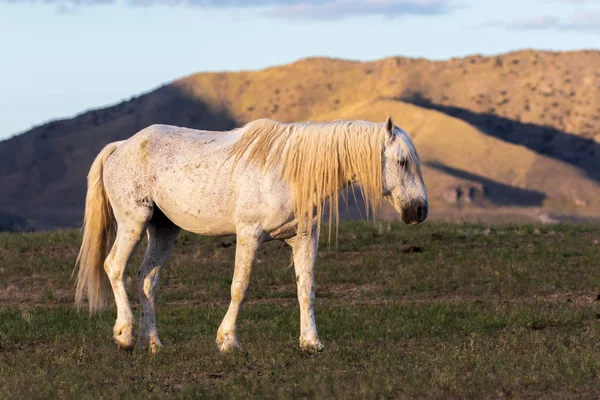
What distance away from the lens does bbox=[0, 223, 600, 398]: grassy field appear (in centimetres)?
783

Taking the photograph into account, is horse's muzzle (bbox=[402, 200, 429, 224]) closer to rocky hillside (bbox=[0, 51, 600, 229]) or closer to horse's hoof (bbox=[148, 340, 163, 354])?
horse's hoof (bbox=[148, 340, 163, 354])

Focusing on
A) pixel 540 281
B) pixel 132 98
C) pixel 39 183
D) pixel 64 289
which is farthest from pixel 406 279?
pixel 132 98

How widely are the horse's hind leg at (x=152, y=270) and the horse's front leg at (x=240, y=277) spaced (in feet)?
2.78

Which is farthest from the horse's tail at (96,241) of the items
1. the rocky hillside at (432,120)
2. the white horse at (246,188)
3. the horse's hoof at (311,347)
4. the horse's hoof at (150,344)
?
the rocky hillside at (432,120)

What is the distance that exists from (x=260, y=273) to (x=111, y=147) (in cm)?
574

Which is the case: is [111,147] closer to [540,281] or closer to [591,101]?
[540,281]

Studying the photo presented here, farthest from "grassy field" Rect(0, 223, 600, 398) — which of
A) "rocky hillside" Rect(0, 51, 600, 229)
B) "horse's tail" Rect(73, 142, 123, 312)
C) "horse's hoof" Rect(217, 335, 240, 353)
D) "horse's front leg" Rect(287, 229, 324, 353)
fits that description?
"rocky hillside" Rect(0, 51, 600, 229)

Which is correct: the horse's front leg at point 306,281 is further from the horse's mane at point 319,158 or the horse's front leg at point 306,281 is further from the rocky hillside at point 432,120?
the rocky hillside at point 432,120

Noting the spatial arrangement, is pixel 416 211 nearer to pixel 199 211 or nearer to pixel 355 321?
pixel 199 211

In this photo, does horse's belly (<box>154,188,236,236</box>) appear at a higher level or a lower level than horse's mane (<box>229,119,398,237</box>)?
lower

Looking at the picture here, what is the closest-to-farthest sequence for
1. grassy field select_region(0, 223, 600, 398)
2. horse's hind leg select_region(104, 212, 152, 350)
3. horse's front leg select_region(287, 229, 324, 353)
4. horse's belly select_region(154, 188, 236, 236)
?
grassy field select_region(0, 223, 600, 398)
horse's front leg select_region(287, 229, 324, 353)
horse's belly select_region(154, 188, 236, 236)
horse's hind leg select_region(104, 212, 152, 350)

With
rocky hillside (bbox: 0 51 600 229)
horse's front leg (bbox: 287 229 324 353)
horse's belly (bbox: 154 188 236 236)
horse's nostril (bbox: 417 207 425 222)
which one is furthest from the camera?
rocky hillside (bbox: 0 51 600 229)

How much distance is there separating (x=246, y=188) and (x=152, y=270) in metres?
Result: 1.63

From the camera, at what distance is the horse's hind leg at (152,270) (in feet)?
33.6
